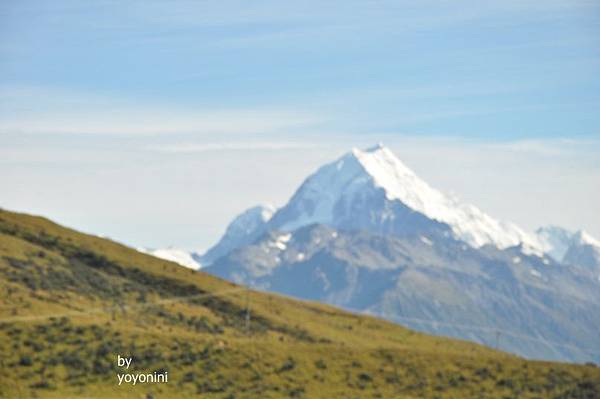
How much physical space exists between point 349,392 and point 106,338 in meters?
35.5

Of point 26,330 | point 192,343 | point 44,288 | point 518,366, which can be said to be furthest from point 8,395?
point 518,366

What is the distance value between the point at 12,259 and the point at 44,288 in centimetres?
1227

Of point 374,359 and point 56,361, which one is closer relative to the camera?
point 56,361

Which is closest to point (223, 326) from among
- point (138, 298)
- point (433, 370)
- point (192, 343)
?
point (138, 298)

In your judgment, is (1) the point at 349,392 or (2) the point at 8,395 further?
(1) the point at 349,392

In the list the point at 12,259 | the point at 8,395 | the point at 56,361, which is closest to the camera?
the point at 8,395

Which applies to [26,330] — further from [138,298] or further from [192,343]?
[138,298]

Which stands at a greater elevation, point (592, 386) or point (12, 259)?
point (12, 259)

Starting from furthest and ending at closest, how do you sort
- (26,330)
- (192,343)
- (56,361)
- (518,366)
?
(518,366) → (192,343) → (26,330) → (56,361)

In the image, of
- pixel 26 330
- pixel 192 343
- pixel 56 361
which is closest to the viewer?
pixel 56 361

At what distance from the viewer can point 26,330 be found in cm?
15388

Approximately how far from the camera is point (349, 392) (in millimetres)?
154000

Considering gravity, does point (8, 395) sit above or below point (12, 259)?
below

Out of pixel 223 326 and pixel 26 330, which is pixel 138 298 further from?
pixel 26 330
